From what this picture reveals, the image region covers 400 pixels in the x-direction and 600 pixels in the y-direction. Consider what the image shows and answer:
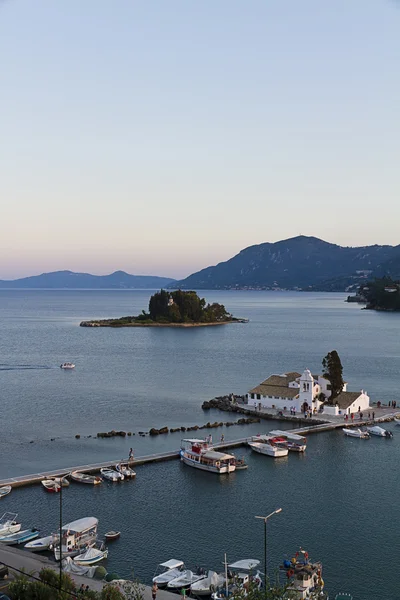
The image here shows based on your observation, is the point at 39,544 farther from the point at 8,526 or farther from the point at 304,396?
the point at 304,396

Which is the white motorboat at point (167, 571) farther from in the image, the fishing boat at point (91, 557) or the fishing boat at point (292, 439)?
the fishing boat at point (292, 439)

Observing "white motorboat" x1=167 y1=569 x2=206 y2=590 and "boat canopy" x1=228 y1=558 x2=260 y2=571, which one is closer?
"white motorboat" x1=167 y1=569 x2=206 y2=590

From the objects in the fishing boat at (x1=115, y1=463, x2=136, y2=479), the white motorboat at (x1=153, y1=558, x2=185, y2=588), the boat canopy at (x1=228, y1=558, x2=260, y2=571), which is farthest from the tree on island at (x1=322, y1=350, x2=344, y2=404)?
the white motorboat at (x1=153, y1=558, x2=185, y2=588)

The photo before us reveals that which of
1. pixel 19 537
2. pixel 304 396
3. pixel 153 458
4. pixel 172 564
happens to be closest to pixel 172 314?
pixel 304 396

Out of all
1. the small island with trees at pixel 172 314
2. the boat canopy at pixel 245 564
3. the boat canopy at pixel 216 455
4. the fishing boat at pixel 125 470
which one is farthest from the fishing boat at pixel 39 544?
the small island with trees at pixel 172 314

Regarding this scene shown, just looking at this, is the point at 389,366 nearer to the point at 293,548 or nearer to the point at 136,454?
the point at 136,454

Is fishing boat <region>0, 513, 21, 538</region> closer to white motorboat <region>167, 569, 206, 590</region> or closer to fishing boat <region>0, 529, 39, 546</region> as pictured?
fishing boat <region>0, 529, 39, 546</region>
